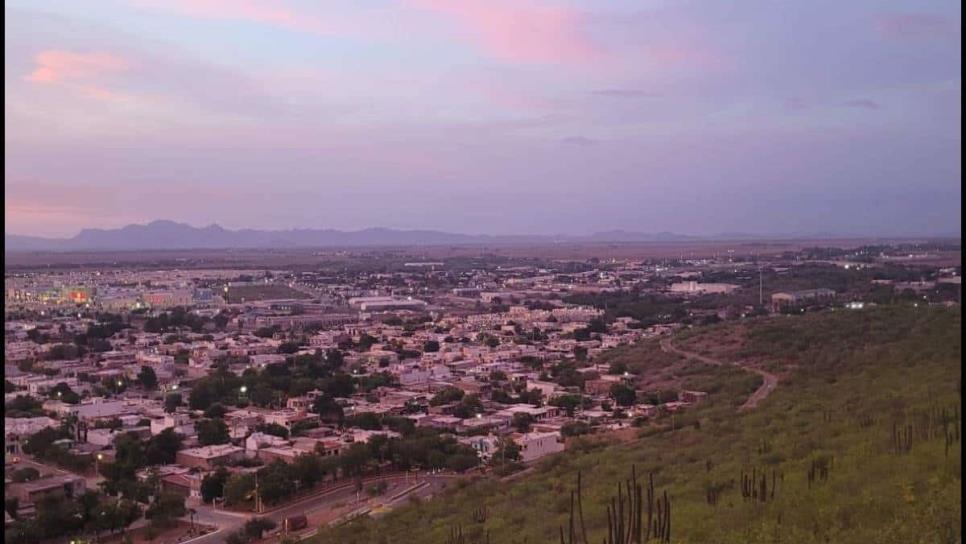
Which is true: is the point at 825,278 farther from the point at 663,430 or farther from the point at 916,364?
the point at 663,430

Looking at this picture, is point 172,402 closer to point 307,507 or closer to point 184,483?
point 184,483

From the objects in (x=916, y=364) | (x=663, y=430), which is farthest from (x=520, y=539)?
(x=916, y=364)

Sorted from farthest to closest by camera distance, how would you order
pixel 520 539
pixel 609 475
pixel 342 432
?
pixel 342 432 → pixel 609 475 → pixel 520 539

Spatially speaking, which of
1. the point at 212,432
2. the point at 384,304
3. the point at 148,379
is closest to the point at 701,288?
the point at 384,304

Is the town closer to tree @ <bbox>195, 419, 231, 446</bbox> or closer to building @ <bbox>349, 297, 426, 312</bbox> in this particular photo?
tree @ <bbox>195, 419, 231, 446</bbox>

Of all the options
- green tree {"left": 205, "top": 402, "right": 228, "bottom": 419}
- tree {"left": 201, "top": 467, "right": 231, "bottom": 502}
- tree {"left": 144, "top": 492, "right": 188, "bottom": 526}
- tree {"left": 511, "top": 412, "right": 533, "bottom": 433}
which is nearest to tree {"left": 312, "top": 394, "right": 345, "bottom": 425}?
green tree {"left": 205, "top": 402, "right": 228, "bottom": 419}
